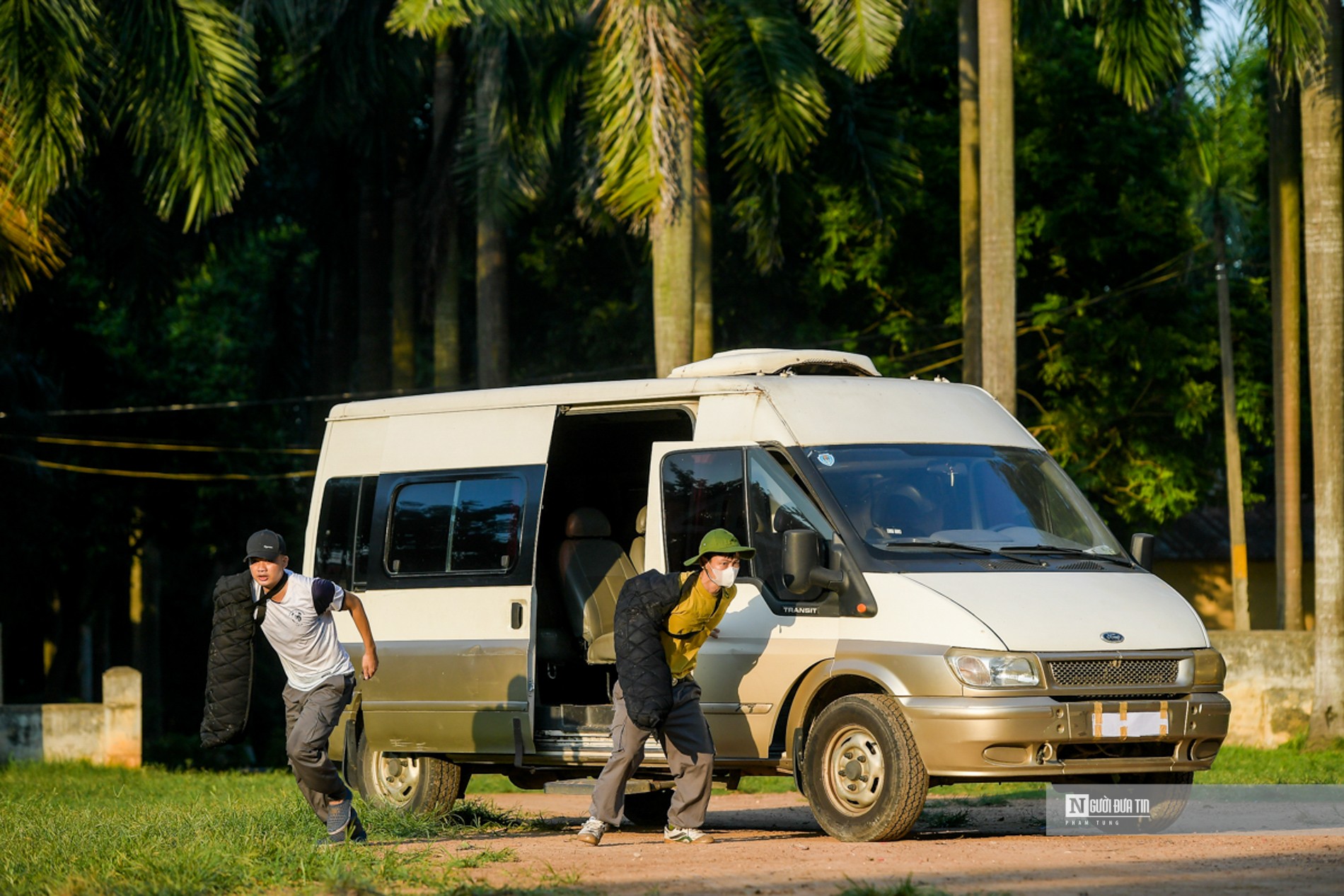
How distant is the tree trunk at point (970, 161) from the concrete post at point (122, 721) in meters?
10.5

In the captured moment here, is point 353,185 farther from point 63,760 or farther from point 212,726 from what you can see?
point 212,726

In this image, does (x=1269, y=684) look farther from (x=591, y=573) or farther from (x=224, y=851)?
(x=224, y=851)

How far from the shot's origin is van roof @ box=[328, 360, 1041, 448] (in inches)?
418

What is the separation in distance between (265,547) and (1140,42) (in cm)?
1180

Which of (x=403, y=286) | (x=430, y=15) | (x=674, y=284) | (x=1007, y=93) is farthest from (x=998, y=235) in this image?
(x=403, y=286)

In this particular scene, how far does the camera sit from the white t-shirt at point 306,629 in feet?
31.9

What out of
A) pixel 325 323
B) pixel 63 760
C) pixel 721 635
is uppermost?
pixel 325 323

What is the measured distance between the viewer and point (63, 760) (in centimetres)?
2133

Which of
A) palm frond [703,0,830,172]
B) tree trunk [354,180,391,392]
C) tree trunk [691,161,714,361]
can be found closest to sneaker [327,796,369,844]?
tree trunk [691,161,714,361]

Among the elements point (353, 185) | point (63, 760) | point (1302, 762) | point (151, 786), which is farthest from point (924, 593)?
point (353, 185)

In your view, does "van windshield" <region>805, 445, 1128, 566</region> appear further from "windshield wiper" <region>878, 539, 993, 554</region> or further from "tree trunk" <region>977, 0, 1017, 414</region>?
"tree trunk" <region>977, 0, 1017, 414</region>

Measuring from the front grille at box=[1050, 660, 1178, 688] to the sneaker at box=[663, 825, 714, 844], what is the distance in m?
2.10

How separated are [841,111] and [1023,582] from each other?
14396mm

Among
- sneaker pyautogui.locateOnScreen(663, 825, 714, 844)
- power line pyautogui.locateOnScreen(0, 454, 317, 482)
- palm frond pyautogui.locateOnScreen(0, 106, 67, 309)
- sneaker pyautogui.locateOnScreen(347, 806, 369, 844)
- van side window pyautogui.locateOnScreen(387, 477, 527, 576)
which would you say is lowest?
sneaker pyautogui.locateOnScreen(663, 825, 714, 844)
